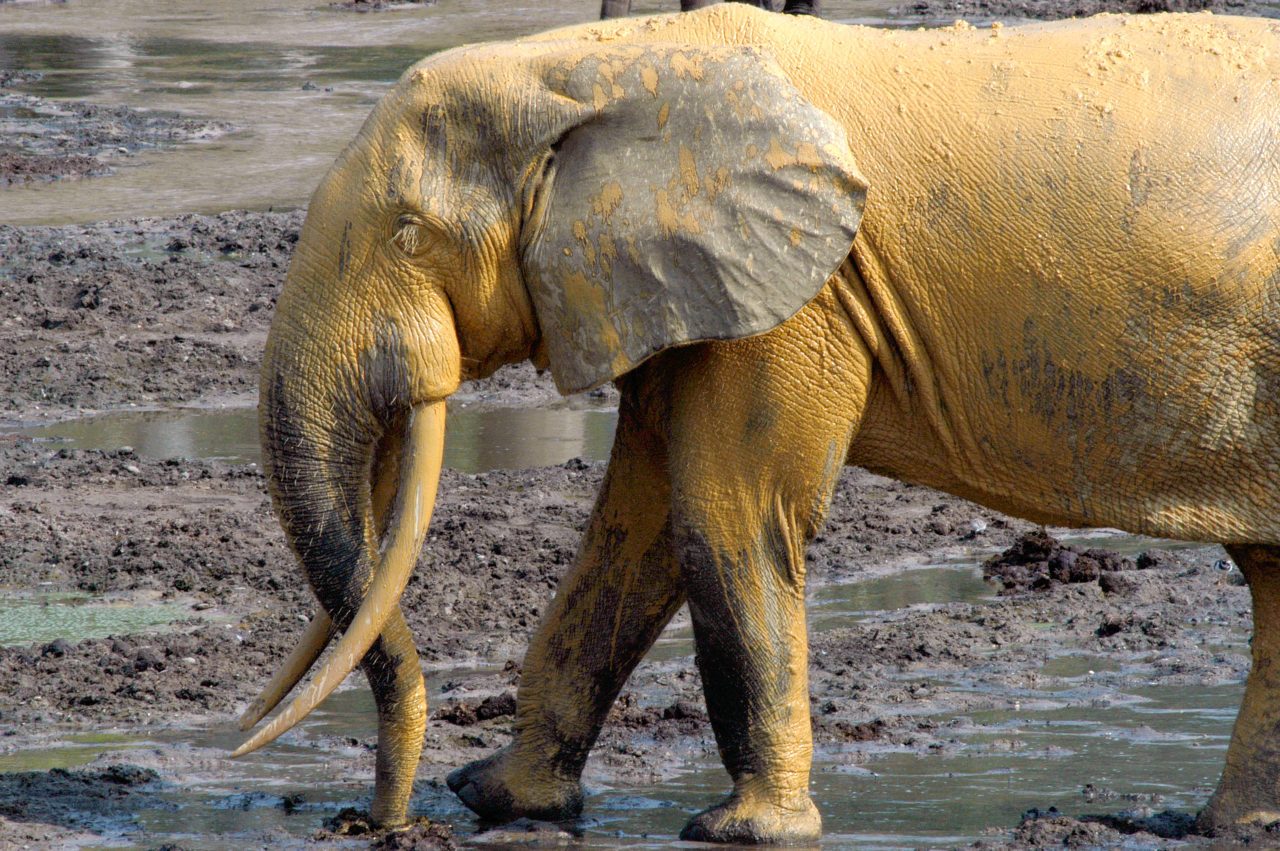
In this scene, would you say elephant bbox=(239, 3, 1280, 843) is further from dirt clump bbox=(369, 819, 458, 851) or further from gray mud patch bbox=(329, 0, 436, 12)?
gray mud patch bbox=(329, 0, 436, 12)

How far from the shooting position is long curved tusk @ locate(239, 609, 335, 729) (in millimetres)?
5199

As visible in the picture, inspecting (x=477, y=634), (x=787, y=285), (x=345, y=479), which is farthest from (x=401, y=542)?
(x=477, y=634)

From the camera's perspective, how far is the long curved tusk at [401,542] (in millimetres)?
4798

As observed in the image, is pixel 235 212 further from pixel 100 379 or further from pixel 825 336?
pixel 825 336

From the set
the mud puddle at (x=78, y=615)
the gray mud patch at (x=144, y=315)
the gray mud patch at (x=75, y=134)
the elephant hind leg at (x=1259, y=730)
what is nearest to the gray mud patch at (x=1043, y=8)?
the gray mud patch at (x=75, y=134)

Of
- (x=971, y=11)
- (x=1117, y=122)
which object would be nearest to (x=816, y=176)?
(x=1117, y=122)

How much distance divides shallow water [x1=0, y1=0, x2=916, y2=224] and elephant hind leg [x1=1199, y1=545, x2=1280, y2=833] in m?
10.8

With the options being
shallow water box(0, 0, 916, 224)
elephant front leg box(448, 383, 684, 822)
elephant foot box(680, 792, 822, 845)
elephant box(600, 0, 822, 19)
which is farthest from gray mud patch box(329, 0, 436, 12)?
elephant foot box(680, 792, 822, 845)

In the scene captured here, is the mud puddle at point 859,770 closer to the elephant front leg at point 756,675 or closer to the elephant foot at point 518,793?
the elephant foot at point 518,793

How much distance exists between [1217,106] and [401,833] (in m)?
2.66

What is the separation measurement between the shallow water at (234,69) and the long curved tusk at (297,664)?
10.0m

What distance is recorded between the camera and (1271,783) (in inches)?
211

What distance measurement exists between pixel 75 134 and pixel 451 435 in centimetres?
960

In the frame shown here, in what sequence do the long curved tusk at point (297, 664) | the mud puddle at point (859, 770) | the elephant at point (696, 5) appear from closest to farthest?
the long curved tusk at point (297, 664), the mud puddle at point (859, 770), the elephant at point (696, 5)
